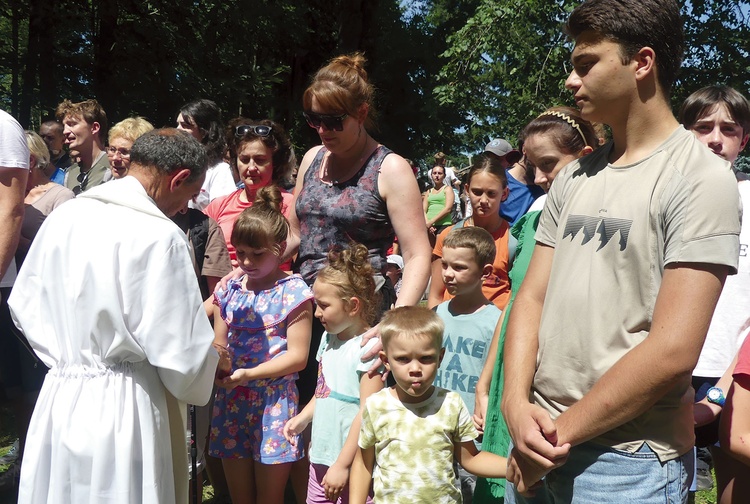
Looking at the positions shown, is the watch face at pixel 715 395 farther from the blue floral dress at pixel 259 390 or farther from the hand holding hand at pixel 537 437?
the blue floral dress at pixel 259 390

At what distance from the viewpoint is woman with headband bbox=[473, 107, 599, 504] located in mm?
3221

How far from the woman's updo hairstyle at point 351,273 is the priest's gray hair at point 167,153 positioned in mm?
704

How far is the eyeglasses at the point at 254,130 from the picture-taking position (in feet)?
15.0

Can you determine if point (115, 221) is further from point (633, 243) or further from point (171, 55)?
point (171, 55)

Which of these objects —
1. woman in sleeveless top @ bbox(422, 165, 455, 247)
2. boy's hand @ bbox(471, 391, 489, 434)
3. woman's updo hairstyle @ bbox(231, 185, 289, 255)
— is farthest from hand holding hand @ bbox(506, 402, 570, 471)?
woman in sleeveless top @ bbox(422, 165, 455, 247)

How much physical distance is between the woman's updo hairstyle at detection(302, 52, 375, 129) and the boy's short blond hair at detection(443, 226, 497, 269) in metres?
0.80

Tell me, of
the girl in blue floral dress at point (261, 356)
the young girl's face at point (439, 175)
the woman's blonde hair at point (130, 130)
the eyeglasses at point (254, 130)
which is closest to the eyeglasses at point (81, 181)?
the woman's blonde hair at point (130, 130)

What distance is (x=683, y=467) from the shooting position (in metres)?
1.97

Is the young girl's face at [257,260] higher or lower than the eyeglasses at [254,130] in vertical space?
lower

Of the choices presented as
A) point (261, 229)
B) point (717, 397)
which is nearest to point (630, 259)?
→ point (717, 397)

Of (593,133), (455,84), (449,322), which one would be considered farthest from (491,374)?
(455,84)

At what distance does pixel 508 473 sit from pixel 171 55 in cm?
1431

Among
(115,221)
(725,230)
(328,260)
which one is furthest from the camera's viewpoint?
(328,260)

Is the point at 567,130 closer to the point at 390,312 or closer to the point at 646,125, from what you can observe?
the point at 390,312
